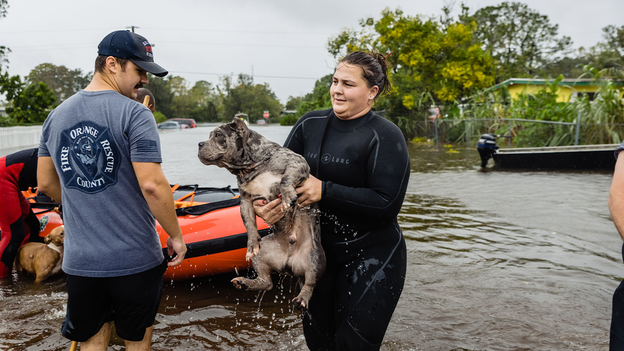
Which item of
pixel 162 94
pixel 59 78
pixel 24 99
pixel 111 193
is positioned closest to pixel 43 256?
pixel 111 193

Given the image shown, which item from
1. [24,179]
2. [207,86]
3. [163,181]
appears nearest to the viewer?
[163,181]

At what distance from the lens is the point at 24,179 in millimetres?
5359

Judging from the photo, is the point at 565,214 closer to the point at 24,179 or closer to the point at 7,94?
the point at 24,179

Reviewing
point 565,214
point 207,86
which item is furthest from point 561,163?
point 207,86

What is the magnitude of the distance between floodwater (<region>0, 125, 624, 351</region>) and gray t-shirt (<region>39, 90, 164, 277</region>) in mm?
1914

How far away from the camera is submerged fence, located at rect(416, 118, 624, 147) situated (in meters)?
15.1

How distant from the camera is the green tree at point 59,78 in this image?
3022 inches

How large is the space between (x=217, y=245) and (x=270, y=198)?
2.78 m

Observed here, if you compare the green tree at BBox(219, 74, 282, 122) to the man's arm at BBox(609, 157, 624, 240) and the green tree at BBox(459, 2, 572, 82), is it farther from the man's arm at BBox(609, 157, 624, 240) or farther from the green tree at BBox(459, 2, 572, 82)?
the man's arm at BBox(609, 157, 624, 240)

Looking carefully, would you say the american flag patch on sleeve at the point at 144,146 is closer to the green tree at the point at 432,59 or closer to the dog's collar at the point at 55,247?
the dog's collar at the point at 55,247

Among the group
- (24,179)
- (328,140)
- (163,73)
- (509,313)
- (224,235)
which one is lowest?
(509,313)

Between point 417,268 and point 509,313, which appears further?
point 417,268

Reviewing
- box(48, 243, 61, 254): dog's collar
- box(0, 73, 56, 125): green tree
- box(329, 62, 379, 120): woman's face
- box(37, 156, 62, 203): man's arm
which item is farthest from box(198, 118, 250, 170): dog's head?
box(0, 73, 56, 125): green tree

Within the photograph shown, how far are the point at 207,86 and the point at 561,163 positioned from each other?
271 feet
